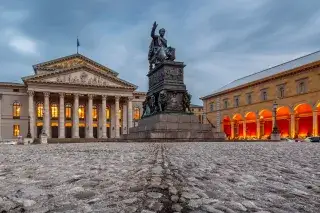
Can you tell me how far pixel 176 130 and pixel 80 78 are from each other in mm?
40604

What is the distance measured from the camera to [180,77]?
1947 centimetres

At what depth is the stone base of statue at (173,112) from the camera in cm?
1772

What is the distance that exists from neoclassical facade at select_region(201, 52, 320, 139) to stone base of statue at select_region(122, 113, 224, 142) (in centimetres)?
1293

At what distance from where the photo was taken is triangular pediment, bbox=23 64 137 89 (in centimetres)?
5206

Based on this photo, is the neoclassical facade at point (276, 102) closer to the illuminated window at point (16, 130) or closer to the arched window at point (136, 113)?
the arched window at point (136, 113)

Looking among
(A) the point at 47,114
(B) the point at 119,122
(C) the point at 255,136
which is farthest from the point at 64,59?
(C) the point at 255,136

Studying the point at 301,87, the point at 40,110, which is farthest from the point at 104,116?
the point at 301,87

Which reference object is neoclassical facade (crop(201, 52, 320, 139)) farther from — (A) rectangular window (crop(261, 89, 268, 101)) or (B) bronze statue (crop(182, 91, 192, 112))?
(B) bronze statue (crop(182, 91, 192, 112))

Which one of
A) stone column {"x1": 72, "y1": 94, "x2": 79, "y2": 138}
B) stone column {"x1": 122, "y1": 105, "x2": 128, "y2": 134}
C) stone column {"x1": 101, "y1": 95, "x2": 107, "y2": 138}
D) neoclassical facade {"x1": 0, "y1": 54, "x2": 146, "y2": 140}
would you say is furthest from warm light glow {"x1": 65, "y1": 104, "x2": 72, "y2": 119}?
stone column {"x1": 122, "y1": 105, "x2": 128, "y2": 134}

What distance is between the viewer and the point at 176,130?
17953 millimetres

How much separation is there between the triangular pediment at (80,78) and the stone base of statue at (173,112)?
37099 mm

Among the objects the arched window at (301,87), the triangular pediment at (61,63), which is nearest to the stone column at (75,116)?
the triangular pediment at (61,63)

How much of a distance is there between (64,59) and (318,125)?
46.1m

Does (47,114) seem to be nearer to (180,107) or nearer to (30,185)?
(180,107)
